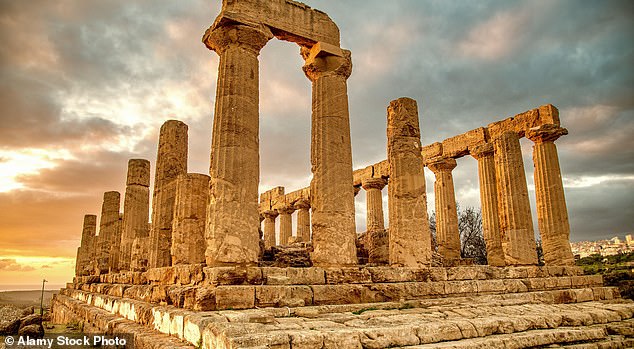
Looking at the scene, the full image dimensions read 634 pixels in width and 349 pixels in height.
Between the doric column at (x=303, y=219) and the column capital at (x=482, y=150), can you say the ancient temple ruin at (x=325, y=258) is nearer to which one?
the column capital at (x=482, y=150)

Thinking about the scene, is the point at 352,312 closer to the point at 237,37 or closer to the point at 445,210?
the point at 237,37

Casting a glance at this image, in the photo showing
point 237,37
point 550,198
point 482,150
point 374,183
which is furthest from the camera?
point 374,183

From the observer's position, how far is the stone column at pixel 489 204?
17.8 metres

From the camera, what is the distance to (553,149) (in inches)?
676

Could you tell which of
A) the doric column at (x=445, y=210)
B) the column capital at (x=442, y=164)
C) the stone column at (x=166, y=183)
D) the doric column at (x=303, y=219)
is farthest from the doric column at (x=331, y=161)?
the doric column at (x=303, y=219)

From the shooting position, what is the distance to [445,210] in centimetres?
2017

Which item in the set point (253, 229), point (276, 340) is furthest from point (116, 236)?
point (276, 340)

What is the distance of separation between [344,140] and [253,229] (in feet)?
10.7

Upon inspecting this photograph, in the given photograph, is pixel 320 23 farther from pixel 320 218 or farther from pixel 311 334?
pixel 311 334

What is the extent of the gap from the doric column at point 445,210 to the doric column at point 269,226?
38.9 feet

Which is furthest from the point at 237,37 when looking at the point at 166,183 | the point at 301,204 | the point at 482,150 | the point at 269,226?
the point at 269,226

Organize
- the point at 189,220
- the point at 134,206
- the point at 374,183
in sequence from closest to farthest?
the point at 189,220
the point at 134,206
the point at 374,183

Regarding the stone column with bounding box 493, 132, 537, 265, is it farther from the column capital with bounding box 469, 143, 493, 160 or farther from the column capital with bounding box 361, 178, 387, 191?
the column capital with bounding box 361, 178, 387, 191

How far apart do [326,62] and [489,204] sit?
1087cm
